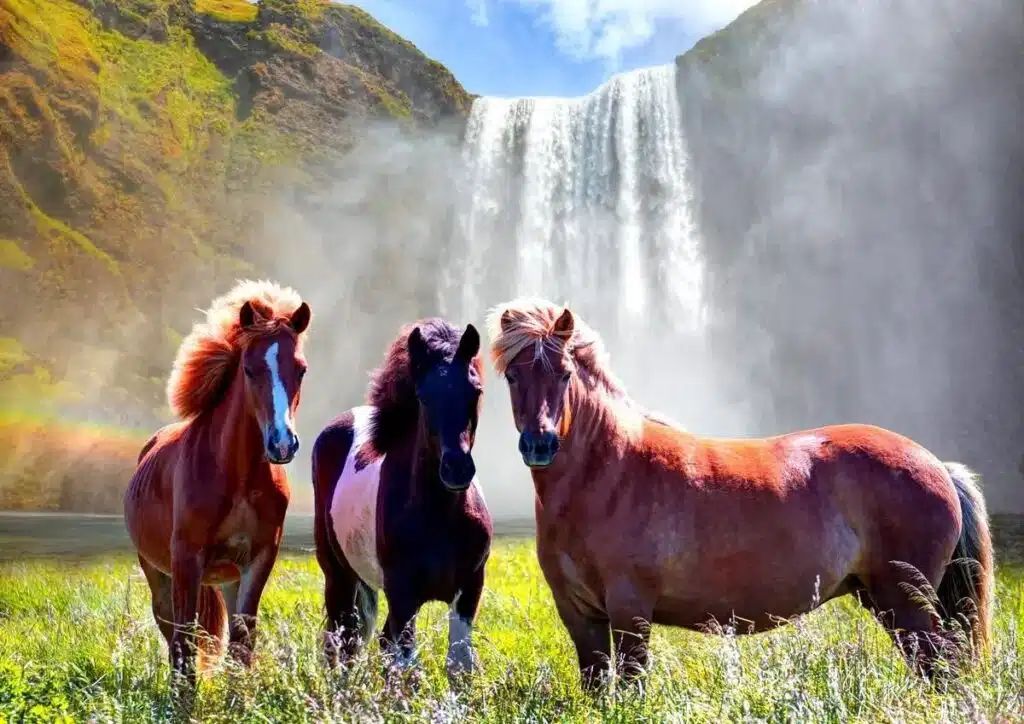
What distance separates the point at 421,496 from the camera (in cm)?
502

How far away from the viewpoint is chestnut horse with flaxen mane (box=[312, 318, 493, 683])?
15.8 feet

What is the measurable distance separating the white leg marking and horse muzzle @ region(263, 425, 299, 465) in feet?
4.26

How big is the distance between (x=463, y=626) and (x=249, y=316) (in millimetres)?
2332

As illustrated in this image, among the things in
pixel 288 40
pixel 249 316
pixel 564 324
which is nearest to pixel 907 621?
pixel 564 324

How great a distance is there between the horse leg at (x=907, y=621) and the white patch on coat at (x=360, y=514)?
2.93m

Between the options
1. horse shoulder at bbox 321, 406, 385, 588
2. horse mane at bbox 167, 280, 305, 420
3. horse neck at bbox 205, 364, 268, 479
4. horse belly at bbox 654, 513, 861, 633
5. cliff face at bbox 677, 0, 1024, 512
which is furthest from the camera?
cliff face at bbox 677, 0, 1024, 512

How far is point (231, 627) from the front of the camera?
19.9 feet

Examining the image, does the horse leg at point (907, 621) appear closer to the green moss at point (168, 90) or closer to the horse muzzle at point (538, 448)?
the horse muzzle at point (538, 448)

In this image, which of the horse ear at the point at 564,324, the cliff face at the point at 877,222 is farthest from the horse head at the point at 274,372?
the cliff face at the point at 877,222

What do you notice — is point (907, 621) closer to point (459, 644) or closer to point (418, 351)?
point (459, 644)

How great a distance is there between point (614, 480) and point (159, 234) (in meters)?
44.2

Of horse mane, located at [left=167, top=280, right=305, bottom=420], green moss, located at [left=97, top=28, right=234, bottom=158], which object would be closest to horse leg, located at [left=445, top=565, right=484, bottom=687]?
horse mane, located at [left=167, top=280, right=305, bottom=420]

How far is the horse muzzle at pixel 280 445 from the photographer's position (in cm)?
492

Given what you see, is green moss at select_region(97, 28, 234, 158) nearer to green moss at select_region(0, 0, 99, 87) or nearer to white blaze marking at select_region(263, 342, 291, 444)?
green moss at select_region(0, 0, 99, 87)
